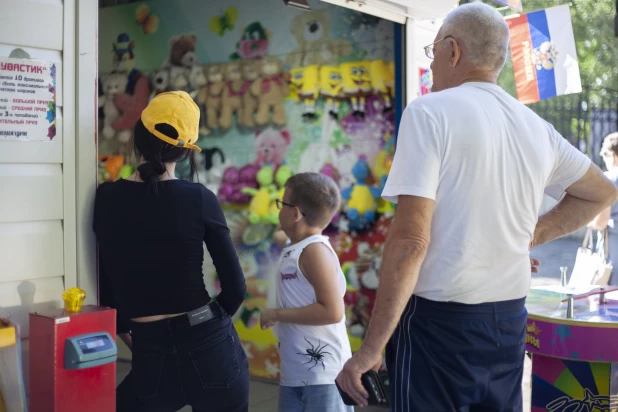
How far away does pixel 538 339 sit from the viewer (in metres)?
3.54

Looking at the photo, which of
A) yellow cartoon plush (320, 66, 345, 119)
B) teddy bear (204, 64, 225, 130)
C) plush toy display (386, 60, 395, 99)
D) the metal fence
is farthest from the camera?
the metal fence

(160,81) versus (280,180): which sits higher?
(160,81)

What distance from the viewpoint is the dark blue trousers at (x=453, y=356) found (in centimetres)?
214

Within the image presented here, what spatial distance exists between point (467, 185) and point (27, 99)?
4.81 feet

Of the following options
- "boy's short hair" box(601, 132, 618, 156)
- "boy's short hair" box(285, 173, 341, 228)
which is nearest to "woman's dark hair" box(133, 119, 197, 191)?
"boy's short hair" box(285, 173, 341, 228)

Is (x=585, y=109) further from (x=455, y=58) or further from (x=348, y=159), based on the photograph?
(x=455, y=58)

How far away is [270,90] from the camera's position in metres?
5.39

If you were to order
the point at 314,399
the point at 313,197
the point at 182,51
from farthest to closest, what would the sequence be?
the point at 182,51 → the point at 313,197 → the point at 314,399

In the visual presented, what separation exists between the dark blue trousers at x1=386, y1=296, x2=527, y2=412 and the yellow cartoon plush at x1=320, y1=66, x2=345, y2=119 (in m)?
3.24

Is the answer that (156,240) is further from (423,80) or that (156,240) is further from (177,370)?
(423,80)

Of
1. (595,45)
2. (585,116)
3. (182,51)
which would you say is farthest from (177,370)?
(595,45)

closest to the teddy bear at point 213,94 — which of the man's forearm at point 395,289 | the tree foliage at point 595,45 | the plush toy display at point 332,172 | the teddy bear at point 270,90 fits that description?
the teddy bear at point 270,90

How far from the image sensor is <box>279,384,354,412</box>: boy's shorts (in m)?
2.92

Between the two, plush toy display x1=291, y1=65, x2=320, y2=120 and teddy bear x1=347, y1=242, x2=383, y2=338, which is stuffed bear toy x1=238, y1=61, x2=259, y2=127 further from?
teddy bear x1=347, y1=242, x2=383, y2=338
